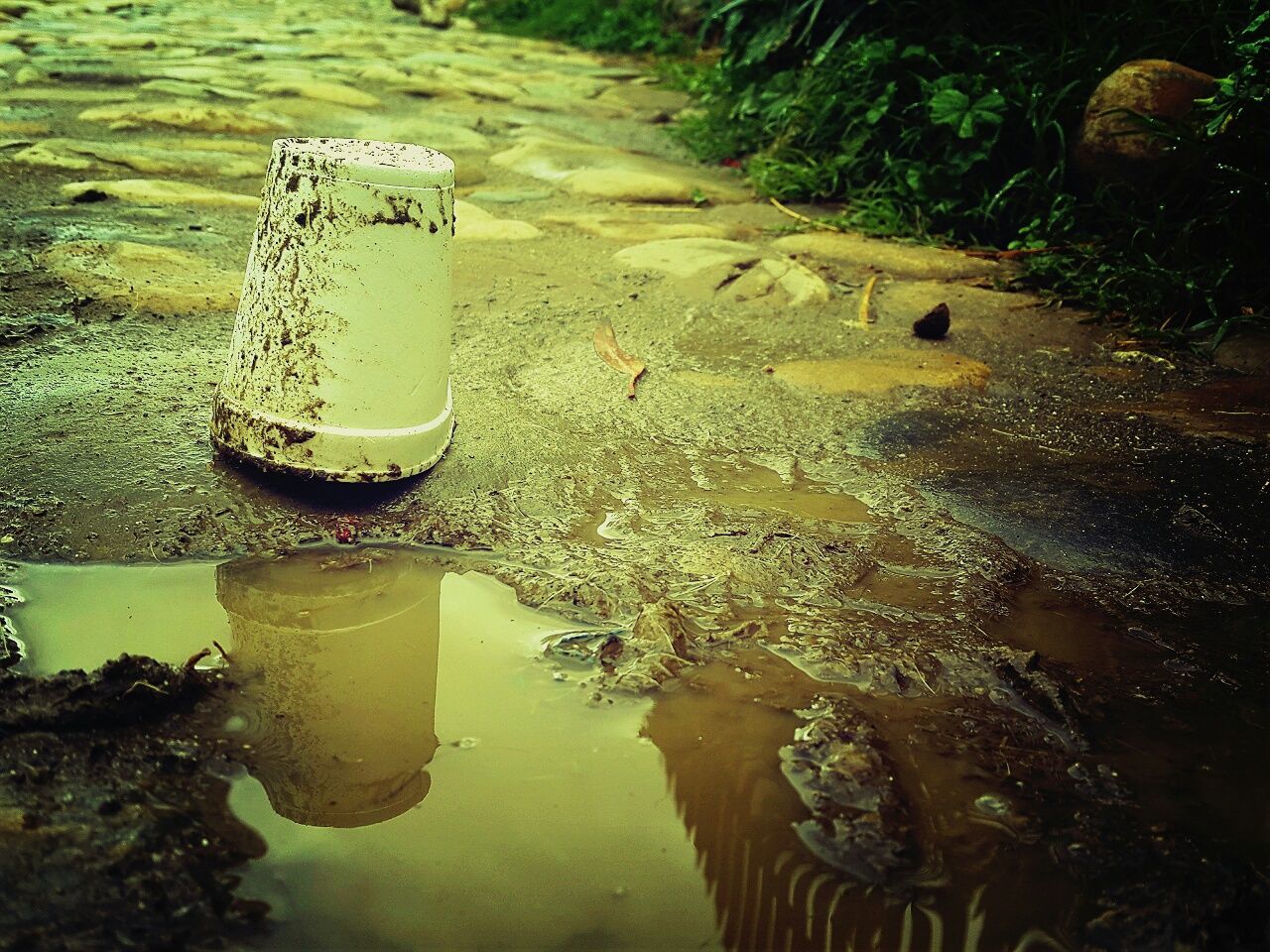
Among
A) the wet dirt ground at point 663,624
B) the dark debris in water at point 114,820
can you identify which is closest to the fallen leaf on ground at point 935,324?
the wet dirt ground at point 663,624

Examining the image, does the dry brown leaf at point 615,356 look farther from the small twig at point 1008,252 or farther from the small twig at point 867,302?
the small twig at point 1008,252

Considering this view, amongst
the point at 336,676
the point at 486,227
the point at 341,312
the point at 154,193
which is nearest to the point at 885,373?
the point at 341,312

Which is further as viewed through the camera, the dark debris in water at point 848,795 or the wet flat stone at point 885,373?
the wet flat stone at point 885,373

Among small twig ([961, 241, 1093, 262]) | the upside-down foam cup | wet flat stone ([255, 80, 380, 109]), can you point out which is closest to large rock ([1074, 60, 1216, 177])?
small twig ([961, 241, 1093, 262])

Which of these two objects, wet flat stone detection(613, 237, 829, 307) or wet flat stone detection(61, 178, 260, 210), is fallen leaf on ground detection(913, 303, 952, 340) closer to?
wet flat stone detection(613, 237, 829, 307)

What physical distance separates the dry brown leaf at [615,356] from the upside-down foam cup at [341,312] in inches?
32.0

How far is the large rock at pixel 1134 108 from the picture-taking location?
11.3 feet

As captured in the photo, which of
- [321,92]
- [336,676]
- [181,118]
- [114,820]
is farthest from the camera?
[321,92]

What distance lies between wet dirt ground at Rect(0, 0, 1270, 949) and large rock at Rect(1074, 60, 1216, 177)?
70 cm

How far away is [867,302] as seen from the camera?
3414 millimetres

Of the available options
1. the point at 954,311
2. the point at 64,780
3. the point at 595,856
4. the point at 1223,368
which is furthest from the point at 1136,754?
the point at 954,311

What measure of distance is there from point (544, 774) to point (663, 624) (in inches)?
15.1

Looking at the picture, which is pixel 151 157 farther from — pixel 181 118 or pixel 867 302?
pixel 867 302

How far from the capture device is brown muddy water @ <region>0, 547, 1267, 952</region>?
4.12 ft
